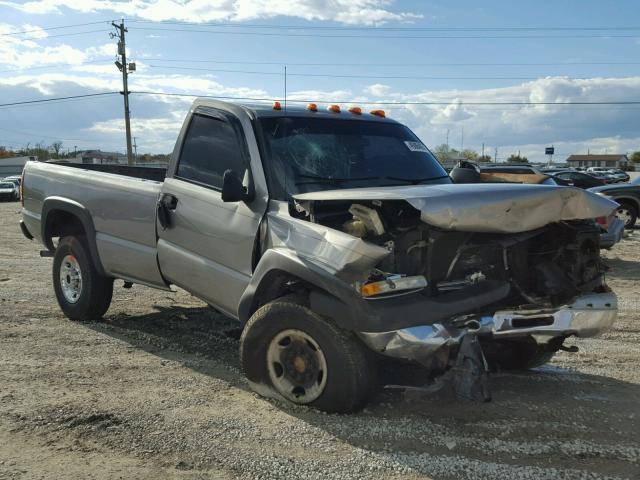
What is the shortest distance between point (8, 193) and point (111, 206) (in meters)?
35.6

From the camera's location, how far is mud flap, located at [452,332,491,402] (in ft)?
12.1

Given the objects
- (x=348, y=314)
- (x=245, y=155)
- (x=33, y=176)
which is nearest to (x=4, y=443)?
(x=348, y=314)

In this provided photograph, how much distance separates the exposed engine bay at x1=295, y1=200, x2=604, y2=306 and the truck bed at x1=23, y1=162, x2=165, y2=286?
2.01m

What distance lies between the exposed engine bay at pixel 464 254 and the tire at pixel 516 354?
35.4 inches

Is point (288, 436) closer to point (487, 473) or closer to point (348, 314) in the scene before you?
point (348, 314)

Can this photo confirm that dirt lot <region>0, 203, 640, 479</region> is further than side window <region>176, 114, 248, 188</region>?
No

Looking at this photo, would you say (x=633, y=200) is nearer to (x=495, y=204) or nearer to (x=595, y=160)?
(x=495, y=204)

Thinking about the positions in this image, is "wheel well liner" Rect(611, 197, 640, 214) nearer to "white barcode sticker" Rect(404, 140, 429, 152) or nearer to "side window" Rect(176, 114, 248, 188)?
"white barcode sticker" Rect(404, 140, 429, 152)

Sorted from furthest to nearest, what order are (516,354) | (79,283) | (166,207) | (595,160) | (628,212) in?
1. (595,160)
2. (628,212)
3. (79,283)
4. (166,207)
5. (516,354)

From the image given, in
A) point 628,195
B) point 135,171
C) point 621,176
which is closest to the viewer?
point 135,171

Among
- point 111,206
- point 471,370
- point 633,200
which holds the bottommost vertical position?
point 471,370

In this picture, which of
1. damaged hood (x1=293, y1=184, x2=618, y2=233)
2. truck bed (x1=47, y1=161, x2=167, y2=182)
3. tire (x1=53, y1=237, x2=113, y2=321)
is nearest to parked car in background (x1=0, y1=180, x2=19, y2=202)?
truck bed (x1=47, y1=161, x2=167, y2=182)

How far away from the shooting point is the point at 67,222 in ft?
22.6

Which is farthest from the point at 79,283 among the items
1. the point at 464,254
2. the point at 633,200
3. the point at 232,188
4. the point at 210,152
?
the point at 633,200
